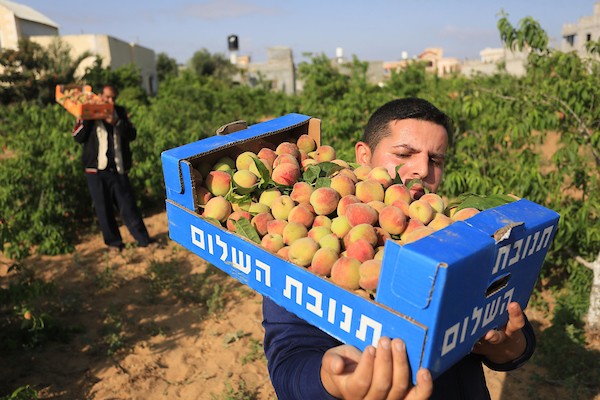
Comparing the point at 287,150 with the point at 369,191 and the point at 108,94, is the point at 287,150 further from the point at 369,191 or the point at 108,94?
the point at 108,94

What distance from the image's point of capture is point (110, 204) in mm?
5363

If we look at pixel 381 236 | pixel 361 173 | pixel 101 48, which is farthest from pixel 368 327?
pixel 101 48

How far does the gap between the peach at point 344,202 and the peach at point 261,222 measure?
18 cm

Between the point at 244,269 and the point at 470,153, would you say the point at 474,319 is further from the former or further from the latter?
the point at 470,153

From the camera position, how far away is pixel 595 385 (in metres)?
3.26

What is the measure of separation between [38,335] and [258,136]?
9.87 ft

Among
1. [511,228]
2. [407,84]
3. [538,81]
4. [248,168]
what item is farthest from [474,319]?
[407,84]

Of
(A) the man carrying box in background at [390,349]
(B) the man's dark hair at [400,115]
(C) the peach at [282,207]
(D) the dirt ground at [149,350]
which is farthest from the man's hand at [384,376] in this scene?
(D) the dirt ground at [149,350]

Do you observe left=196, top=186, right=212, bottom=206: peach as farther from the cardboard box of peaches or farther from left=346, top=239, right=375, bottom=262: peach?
left=346, top=239, right=375, bottom=262: peach

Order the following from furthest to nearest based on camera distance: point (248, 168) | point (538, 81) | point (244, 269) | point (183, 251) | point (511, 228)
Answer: point (183, 251)
point (538, 81)
point (248, 168)
point (244, 269)
point (511, 228)

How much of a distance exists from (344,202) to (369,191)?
9 centimetres

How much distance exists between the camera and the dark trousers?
5.22 metres

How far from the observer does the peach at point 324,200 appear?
4.17 ft

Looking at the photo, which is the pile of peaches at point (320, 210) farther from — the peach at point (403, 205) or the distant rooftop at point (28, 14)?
the distant rooftop at point (28, 14)
